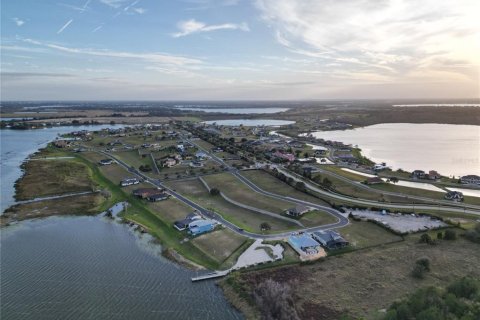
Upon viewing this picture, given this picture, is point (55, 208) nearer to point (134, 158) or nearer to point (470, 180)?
point (134, 158)

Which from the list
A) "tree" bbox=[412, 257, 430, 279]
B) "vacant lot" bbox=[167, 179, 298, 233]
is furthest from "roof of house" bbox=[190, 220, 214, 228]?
"tree" bbox=[412, 257, 430, 279]

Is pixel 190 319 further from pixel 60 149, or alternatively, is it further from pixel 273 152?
pixel 60 149

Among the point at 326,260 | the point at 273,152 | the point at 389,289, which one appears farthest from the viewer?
the point at 273,152

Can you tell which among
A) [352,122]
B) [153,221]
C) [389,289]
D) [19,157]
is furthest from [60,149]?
[352,122]

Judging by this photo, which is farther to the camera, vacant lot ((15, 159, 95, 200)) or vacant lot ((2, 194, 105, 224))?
vacant lot ((15, 159, 95, 200))

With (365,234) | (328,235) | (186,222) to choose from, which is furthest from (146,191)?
(365,234)

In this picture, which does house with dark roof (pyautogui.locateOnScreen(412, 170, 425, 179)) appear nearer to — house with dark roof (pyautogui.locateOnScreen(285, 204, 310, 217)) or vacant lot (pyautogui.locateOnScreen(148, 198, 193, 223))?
house with dark roof (pyautogui.locateOnScreen(285, 204, 310, 217))
